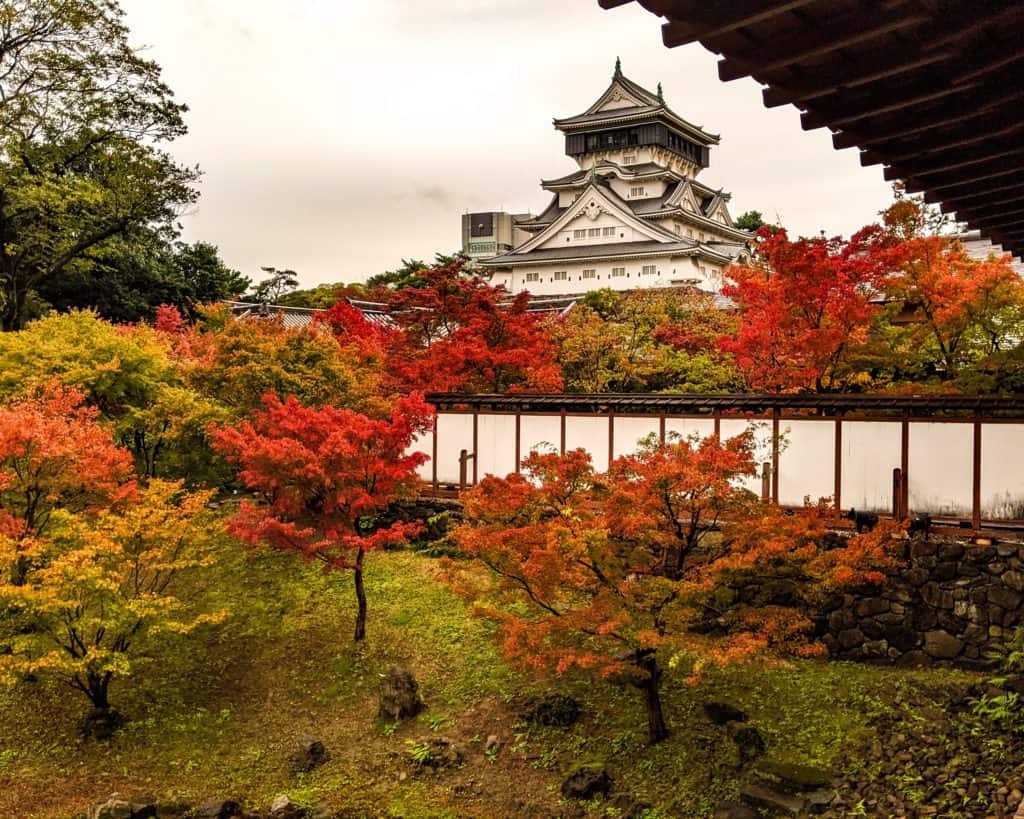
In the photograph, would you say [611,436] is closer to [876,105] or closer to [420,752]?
[420,752]

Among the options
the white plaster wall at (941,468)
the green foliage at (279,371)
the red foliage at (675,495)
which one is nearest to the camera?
the red foliage at (675,495)

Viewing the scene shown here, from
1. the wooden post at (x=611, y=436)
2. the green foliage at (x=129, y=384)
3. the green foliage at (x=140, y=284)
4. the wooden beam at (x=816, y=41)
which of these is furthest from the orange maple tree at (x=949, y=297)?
the green foliage at (x=140, y=284)

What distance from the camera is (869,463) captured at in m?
11.7

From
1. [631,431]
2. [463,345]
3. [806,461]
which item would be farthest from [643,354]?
[806,461]

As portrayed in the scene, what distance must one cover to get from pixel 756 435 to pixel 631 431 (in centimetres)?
203

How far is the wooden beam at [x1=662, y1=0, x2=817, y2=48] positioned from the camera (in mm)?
3254

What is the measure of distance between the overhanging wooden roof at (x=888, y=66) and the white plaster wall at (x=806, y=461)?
747 centimetres

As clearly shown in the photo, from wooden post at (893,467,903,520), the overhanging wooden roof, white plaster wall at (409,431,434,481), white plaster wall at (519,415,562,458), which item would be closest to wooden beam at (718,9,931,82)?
the overhanging wooden roof

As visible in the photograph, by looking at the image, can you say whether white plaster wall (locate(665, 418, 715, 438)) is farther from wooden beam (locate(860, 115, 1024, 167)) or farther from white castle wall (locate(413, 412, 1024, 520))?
wooden beam (locate(860, 115, 1024, 167))

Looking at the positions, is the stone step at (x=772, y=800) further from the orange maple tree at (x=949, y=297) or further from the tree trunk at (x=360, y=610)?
the orange maple tree at (x=949, y=297)

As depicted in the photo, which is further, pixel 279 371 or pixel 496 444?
Answer: pixel 496 444

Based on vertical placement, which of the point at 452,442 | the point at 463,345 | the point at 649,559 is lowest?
the point at 649,559

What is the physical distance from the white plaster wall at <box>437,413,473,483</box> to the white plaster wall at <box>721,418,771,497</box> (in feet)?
15.6

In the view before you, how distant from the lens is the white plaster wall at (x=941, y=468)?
11.1 meters
